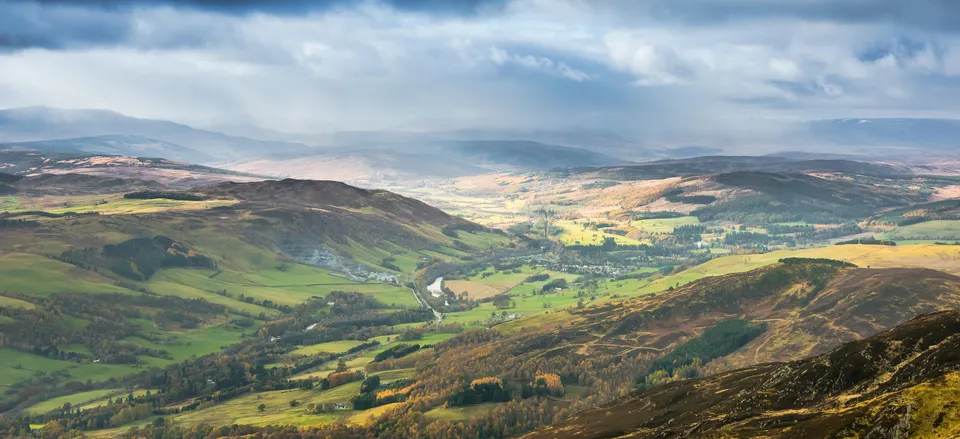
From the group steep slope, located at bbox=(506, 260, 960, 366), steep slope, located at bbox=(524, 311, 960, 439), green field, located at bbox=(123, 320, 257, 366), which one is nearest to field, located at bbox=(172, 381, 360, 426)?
green field, located at bbox=(123, 320, 257, 366)

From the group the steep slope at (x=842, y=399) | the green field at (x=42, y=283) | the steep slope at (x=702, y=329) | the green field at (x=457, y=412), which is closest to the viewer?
the steep slope at (x=842, y=399)

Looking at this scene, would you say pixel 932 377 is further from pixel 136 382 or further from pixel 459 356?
pixel 136 382

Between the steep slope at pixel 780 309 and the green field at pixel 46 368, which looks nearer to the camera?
the steep slope at pixel 780 309

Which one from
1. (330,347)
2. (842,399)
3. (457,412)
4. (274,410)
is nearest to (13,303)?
(330,347)

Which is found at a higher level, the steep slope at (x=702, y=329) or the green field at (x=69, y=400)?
the steep slope at (x=702, y=329)

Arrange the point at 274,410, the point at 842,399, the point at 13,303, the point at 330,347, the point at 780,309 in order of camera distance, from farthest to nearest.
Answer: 1. the point at 330,347
2. the point at 13,303
3. the point at 780,309
4. the point at 274,410
5. the point at 842,399

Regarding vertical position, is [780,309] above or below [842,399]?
below

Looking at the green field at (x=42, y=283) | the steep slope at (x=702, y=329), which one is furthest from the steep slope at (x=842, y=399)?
the green field at (x=42, y=283)

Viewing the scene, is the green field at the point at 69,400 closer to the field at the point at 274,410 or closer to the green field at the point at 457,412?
the field at the point at 274,410

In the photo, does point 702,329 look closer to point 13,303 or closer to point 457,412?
point 457,412
